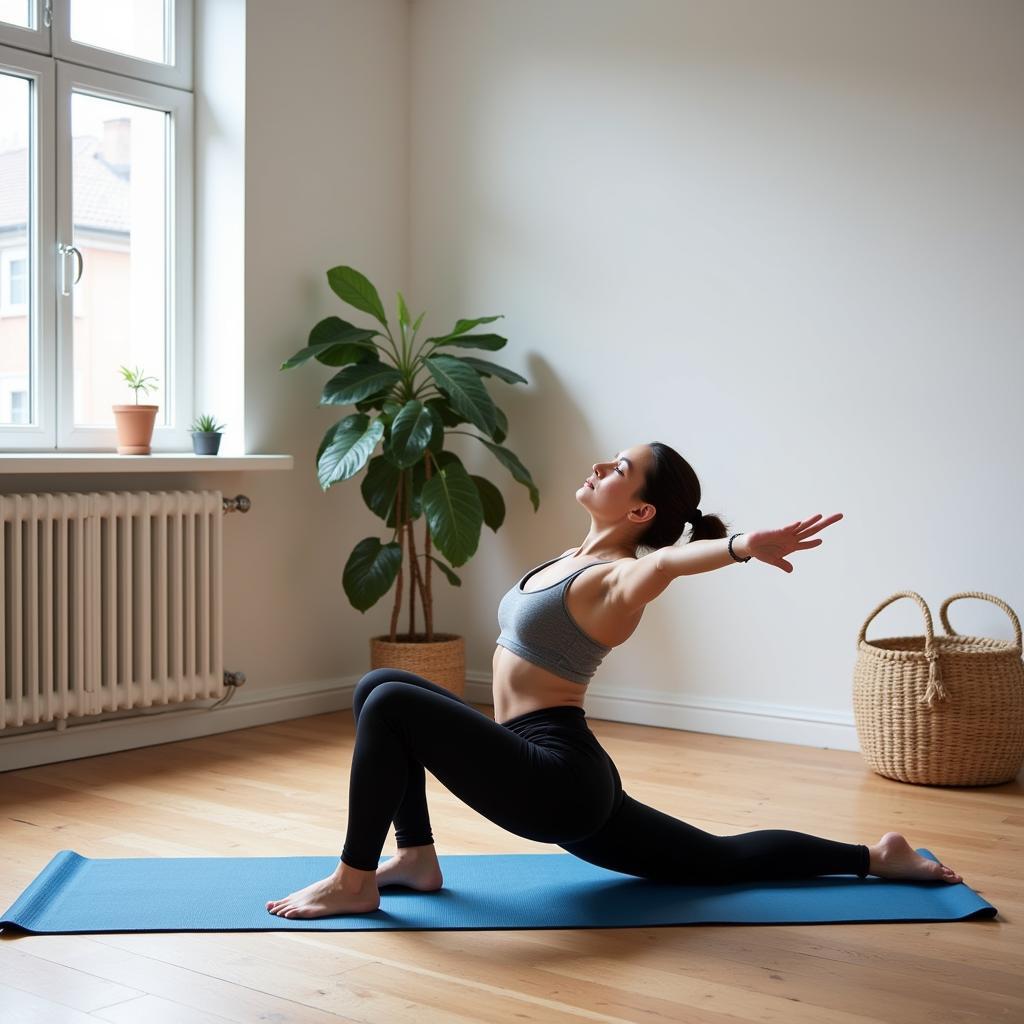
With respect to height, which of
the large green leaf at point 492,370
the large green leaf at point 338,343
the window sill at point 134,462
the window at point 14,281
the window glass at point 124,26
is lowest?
the window sill at point 134,462

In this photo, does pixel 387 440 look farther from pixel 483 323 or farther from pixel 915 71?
pixel 915 71

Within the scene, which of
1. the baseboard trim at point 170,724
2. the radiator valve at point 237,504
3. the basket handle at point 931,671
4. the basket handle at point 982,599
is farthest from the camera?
the radiator valve at point 237,504

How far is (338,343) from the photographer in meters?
4.09

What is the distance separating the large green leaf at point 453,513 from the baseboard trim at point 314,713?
792 millimetres

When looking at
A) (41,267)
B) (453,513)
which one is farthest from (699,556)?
(41,267)

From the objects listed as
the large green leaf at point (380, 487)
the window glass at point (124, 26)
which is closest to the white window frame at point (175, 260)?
the window glass at point (124, 26)

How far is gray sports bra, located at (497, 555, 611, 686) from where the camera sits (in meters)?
2.30

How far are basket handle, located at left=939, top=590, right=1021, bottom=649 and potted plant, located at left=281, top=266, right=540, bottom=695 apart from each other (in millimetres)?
1367

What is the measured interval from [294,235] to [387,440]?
762mm

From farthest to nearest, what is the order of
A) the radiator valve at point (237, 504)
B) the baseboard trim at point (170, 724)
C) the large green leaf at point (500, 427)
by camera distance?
1. the large green leaf at point (500, 427)
2. the radiator valve at point (237, 504)
3. the baseboard trim at point (170, 724)

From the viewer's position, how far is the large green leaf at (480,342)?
4.25 m

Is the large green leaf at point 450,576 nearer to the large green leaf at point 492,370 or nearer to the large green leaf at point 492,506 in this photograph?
the large green leaf at point 492,506

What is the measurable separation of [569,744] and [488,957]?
381 mm

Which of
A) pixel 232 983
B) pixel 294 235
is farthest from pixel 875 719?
pixel 294 235
